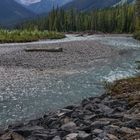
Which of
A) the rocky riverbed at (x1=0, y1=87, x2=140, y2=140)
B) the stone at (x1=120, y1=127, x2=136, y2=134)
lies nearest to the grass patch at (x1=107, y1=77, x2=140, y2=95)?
the rocky riverbed at (x1=0, y1=87, x2=140, y2=140)

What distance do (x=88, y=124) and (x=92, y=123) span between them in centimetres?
30

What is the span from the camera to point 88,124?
16.5 metres

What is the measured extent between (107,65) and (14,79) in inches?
576

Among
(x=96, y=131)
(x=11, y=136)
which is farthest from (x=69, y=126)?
(x=11, y=136)

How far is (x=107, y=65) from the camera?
44.6 m

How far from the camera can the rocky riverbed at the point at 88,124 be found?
14492mm

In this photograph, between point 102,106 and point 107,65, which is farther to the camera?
point 107,65

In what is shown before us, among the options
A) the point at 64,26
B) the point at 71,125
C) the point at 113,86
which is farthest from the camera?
the point at 64,26

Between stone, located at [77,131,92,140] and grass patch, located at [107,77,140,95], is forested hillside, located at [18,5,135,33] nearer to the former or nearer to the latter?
grass patch, located at [107,77,140,95]

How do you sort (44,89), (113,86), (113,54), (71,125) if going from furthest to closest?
(113,54)
(44,89)
(113,86)
(71,125)

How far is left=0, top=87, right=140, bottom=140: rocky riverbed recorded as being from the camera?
1449 cm

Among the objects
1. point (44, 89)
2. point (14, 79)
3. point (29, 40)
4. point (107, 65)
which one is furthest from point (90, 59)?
point (29, 40)

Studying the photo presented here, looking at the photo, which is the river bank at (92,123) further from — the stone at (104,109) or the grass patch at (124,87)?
the grass patch at (124,87)

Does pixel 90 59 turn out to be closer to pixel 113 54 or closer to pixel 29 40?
pixel 113 54
